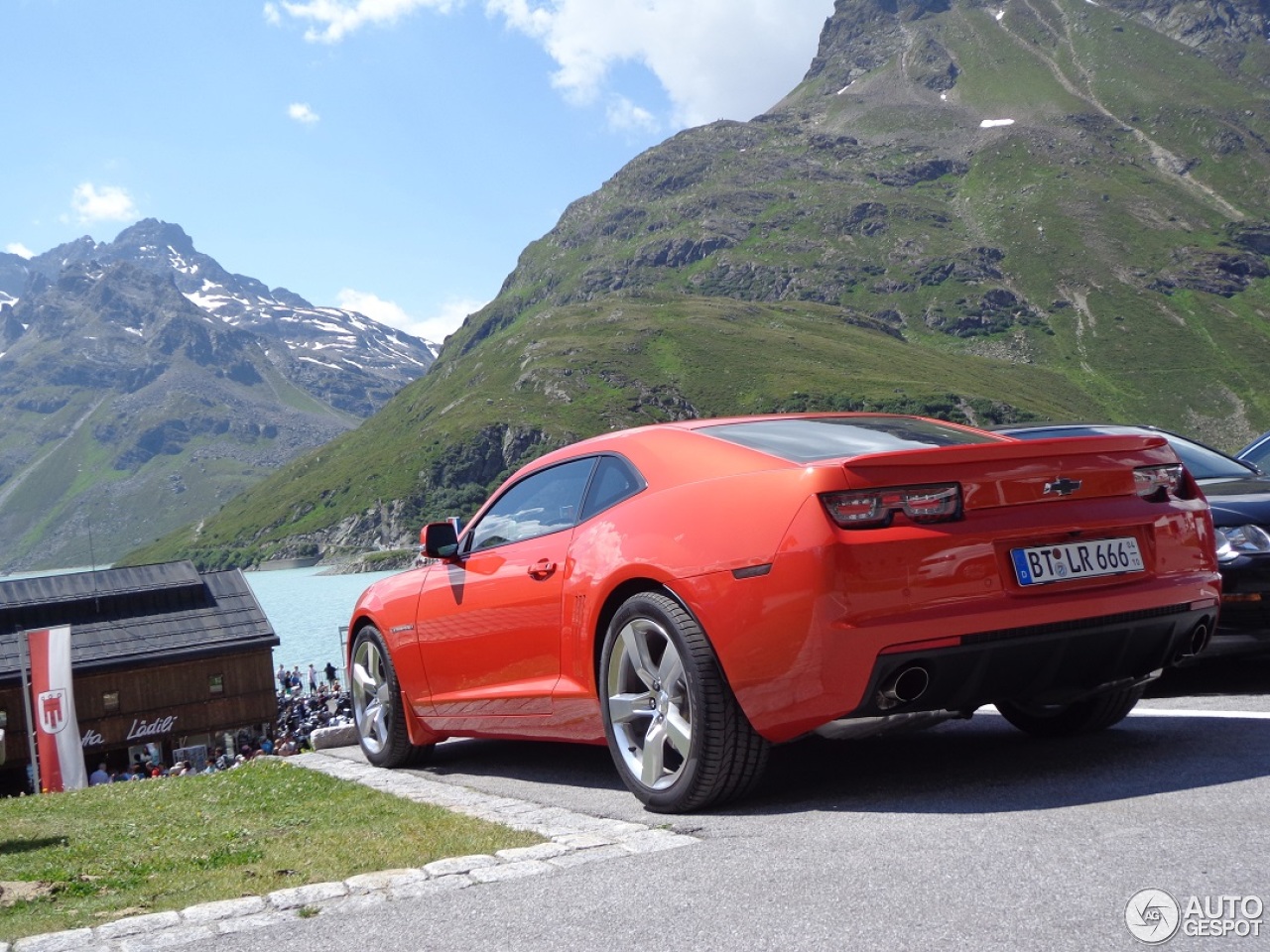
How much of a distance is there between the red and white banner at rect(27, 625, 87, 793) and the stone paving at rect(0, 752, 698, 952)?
59.1 feet

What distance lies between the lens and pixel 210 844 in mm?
4703

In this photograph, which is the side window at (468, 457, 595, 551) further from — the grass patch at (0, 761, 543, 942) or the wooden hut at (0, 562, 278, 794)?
the wooden hut at (0, 562, 278, 794)

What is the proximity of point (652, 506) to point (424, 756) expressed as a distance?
Result: 2987 millimetres

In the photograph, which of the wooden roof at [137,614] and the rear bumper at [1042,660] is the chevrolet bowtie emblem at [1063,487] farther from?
the wooden roof at [137,614]

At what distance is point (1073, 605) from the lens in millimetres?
4254

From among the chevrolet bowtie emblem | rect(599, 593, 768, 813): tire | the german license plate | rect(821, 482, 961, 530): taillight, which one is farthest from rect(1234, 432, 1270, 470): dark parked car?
rect(599, 593, 768, 813): tire

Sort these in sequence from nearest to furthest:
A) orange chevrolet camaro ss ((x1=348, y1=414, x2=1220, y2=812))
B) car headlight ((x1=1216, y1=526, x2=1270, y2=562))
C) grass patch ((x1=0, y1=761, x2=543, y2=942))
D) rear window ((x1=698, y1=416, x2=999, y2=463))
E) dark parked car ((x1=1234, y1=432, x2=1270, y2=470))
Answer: grass patch ((x1=0, y1=761, x2=543, y2=942))
orange chevrolet camaro ss ((x1=348, y1=414, x2=1220, y2=812))
rear window ((x1=698, y1=416, x2=999, y2=463))
car headlight ((x1=1216, y1=526, x2=1270, y2=562))
dark parked car ((x1=1234, y1=432, x2=1270, y2=470))

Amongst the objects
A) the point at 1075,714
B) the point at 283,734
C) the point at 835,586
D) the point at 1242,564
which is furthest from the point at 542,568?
the point at 283,734

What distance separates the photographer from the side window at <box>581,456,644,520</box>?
5.03 meters

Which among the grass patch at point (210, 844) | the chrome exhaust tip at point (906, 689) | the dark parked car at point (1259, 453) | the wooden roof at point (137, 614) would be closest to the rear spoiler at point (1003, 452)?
the chrome exhaust tip at point (906, 689)

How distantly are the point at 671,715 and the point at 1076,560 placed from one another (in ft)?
5.17

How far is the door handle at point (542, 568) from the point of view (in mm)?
5258

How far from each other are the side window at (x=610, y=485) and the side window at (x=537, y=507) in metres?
0.08

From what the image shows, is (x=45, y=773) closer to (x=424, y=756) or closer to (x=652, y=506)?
(x=424, y=756)
